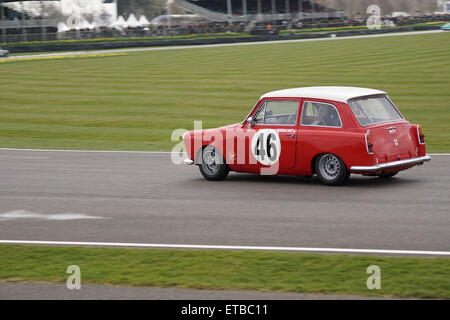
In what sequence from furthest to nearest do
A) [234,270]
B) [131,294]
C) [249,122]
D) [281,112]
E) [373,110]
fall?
[249,122] < [281,112] < [373,110] < [234,270] < [131,294]

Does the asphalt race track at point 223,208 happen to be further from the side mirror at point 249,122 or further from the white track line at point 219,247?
the side mirror at point 249,122

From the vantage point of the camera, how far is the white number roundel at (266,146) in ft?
40.3

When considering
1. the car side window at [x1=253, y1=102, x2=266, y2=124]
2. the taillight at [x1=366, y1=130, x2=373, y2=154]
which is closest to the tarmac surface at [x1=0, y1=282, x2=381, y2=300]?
the taillight at [x1=366, y1=130, x2=373, y2=154]

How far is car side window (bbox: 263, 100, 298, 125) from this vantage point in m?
12.3

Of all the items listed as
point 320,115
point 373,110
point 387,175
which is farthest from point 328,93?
point 387,175

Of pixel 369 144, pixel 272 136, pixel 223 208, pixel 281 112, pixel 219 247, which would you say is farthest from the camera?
pixel 281 112

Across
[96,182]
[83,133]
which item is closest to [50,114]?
[83,133]

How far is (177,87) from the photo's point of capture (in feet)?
105

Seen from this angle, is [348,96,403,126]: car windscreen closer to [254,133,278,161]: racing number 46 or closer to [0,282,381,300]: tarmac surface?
[254,133,278,161]: racing number 46

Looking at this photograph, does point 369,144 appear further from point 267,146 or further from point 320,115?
point 267,146

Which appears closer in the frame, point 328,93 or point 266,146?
point 328,93

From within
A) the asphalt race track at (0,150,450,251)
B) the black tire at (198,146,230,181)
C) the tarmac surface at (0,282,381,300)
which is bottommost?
the asphalt race track at (0,150,450,251)

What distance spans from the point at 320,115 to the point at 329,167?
0.85 m

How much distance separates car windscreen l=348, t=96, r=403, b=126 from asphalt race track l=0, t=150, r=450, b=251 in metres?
1.01
